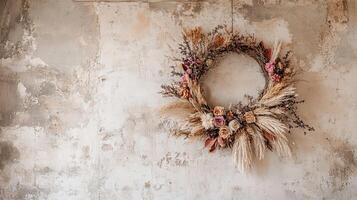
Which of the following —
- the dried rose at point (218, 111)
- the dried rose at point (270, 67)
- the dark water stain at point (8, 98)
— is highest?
the dried rose at point (270, 67)

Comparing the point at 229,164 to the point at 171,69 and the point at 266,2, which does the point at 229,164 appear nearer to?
the point at 171,69

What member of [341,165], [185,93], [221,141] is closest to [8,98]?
[185,93]

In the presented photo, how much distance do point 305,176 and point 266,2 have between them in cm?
115

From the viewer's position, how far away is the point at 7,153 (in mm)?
3199

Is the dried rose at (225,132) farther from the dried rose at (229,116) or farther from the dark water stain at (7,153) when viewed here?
the dark water stain at (7,153)

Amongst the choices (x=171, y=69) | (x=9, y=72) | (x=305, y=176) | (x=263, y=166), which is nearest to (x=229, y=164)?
(x=263, y=166)

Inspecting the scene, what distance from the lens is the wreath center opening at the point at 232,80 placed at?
3238 mm

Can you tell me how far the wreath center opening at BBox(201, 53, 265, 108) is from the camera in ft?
10.6

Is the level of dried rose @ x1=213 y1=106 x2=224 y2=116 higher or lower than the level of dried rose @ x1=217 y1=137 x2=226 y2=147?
higher

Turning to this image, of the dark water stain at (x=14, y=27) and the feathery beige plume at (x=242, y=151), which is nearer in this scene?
the feathery beige plume at (x=242, y=151)

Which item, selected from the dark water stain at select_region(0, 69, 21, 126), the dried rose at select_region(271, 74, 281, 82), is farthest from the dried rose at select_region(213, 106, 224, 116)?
the dark water stain at select_region(0, 69, 21, 126)

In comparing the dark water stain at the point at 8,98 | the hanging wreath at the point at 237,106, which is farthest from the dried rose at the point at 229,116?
the dark water stain at the point at 8,98

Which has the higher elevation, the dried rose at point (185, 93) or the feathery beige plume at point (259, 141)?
the dried rose at point (185, 93)

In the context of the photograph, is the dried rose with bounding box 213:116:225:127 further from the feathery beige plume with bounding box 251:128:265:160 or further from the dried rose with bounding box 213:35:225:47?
the dried rose with bounding box 213:35:225:47
